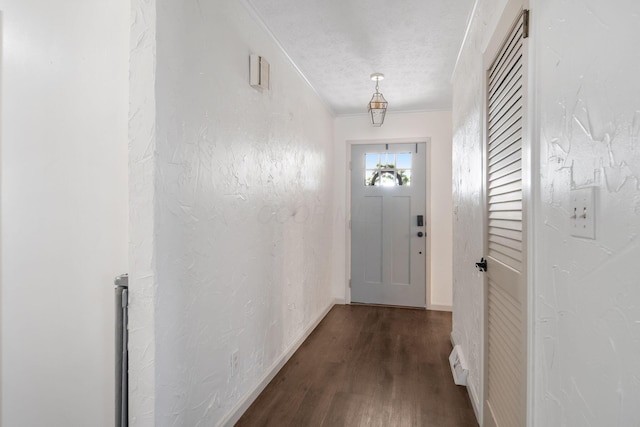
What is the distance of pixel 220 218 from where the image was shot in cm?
168

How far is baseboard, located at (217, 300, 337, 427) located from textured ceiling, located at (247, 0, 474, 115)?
240 centimetres

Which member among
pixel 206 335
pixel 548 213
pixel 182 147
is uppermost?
pixel 182 147

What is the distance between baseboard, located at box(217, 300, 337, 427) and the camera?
5.88 ft

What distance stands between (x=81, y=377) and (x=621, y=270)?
188 cm

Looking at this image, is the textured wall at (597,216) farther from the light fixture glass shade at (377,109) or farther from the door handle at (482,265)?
the light fixture glass shade at (377,109)

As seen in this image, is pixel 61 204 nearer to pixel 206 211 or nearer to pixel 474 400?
pixel 206 211

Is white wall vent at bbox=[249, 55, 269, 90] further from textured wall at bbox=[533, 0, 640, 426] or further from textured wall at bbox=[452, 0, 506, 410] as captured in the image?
textured wall at bbox=[533, 0, 640, 426]

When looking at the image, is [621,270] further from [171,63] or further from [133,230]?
[171,63]

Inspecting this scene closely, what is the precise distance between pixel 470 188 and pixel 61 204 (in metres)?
2.20

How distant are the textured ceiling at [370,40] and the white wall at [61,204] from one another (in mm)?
1022

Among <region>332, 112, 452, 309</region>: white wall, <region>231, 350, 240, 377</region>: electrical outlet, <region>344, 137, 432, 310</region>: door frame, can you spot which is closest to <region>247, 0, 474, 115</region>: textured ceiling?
<region>332, 112, 452, 309</region>: white wall

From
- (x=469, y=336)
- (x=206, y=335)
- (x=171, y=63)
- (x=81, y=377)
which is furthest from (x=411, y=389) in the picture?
(x=171, y=63)

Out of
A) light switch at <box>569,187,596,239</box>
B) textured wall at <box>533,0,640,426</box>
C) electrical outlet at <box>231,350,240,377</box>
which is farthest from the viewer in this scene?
electrical outlet at <box>231,350,240,377</box>

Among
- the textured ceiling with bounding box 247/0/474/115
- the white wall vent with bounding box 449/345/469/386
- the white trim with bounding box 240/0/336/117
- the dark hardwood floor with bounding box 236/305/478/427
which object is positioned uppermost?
the textured ceiling with bounding box 247/0/474/115
